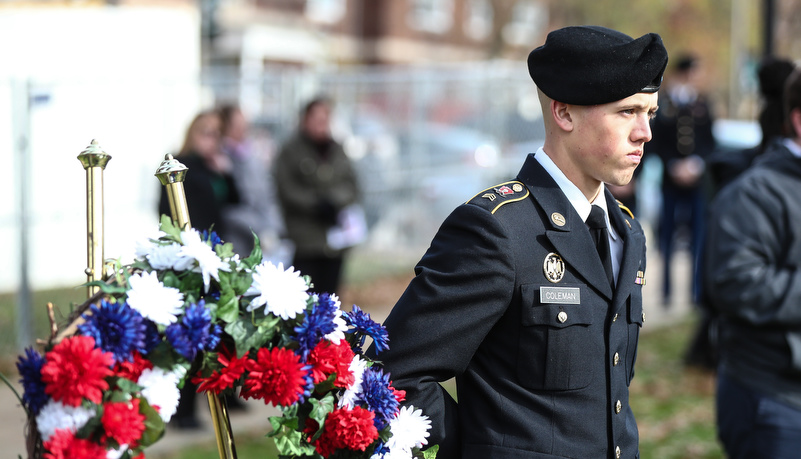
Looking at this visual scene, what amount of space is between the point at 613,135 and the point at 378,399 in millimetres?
816

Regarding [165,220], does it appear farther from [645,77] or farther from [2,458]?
[2,458]

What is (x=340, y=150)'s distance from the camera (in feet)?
26.1

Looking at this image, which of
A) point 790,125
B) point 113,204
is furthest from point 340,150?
point 790,125

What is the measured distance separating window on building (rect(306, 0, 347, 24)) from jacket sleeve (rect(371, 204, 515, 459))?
27.0m

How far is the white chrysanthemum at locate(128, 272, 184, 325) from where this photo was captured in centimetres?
176

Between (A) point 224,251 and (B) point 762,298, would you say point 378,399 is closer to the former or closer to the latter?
(A) point 224,251

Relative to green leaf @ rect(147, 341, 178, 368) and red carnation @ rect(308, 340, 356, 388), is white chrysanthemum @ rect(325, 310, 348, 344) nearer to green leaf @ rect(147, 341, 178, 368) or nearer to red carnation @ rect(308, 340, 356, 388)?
Result: red carnation @ rect(308, 340, 356, 388)

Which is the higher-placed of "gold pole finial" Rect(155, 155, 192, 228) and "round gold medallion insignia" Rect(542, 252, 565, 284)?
"gold pole finial" Rect(155, 155, 192, 228)

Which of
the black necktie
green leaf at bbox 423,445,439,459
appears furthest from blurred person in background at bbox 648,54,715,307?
green leaf at bbox 423,445,439,459

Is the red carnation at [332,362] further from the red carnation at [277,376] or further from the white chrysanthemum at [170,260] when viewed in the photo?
the white chrysanthemum at [170,260]

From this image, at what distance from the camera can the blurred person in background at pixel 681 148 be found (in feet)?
33.2

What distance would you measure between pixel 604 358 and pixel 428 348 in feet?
1.46

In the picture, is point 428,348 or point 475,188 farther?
point 475,188

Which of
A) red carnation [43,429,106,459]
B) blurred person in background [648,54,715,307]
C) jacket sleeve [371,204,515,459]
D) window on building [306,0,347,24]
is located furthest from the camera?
window on building [306,0,347,24]
